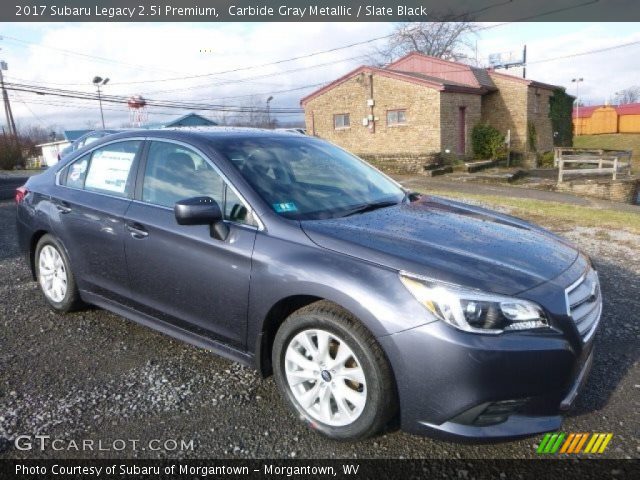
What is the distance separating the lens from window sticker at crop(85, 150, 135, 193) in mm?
3830

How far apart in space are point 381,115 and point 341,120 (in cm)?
243

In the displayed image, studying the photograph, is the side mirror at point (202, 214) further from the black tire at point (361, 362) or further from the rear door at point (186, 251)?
the black tire at point (361, 362)

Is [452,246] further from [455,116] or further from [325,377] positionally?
[455,116]

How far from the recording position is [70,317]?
445 cm

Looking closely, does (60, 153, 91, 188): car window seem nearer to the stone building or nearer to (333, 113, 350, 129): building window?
the stone building

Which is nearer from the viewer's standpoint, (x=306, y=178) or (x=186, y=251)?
(x=186, y=251)

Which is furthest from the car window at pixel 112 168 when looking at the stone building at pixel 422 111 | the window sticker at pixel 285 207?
the stone building at pixel 422 111

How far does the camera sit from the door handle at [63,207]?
13.6 feet

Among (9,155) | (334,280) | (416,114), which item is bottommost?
(334,280)

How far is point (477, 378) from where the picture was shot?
7.52 feet

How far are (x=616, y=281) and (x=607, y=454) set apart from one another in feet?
10.4

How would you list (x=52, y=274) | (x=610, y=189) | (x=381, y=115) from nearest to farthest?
(x=52, y=274) → (x=610, y=189) → (x=381, y=115)

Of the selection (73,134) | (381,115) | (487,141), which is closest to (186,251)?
(381,115)

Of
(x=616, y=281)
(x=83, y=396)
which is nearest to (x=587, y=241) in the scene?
(x=616, y=281)
